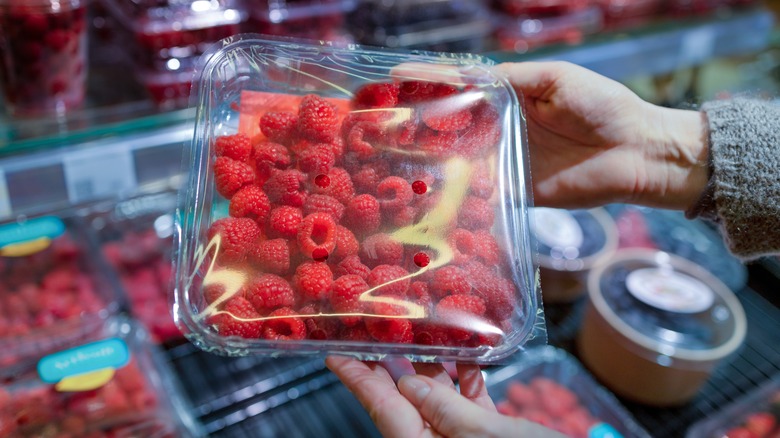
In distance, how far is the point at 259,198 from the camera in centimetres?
87

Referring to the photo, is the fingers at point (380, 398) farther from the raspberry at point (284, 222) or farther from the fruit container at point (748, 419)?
the fruit container at point (748, 419)

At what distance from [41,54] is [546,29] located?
42.6 inches

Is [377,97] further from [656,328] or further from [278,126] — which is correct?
[656,328]

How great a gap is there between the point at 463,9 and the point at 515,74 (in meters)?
0.56

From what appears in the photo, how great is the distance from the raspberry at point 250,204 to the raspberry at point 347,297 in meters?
0.14

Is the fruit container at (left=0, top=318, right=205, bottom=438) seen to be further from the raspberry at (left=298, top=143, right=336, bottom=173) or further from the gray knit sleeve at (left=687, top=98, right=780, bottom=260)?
the gray knit sleeve at (left=687, top=98, right=780, bottom=260)

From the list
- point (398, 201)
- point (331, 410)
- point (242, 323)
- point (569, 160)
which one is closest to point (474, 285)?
point (398, 201)

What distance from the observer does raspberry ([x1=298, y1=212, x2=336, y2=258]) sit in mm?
847

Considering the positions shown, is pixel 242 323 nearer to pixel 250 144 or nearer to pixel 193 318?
pixel 193 318

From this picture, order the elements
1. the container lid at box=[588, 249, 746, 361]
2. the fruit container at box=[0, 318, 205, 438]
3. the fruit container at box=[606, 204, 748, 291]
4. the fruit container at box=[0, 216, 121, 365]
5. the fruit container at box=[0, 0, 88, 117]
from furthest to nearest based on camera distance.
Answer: the fruit container at box=[606, 204, 748, 291] < the container lid at box=[588, 249, 746, 361] < the fruit container at box=[0, 216, 121, 365] < the fruit container at box=[0, 318, 205, 438] < the fruit container at box=[0, 0, 88, 117]

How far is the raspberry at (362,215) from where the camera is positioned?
884 mm

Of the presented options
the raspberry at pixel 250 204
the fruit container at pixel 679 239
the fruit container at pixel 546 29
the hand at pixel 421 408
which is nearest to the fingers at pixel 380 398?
the hand at pixel 421 408

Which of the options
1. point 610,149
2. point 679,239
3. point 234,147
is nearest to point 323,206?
point 234,147

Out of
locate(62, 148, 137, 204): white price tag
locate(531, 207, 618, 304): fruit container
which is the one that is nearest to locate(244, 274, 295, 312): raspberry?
locate(62, 148, 137, 204): white price tag
